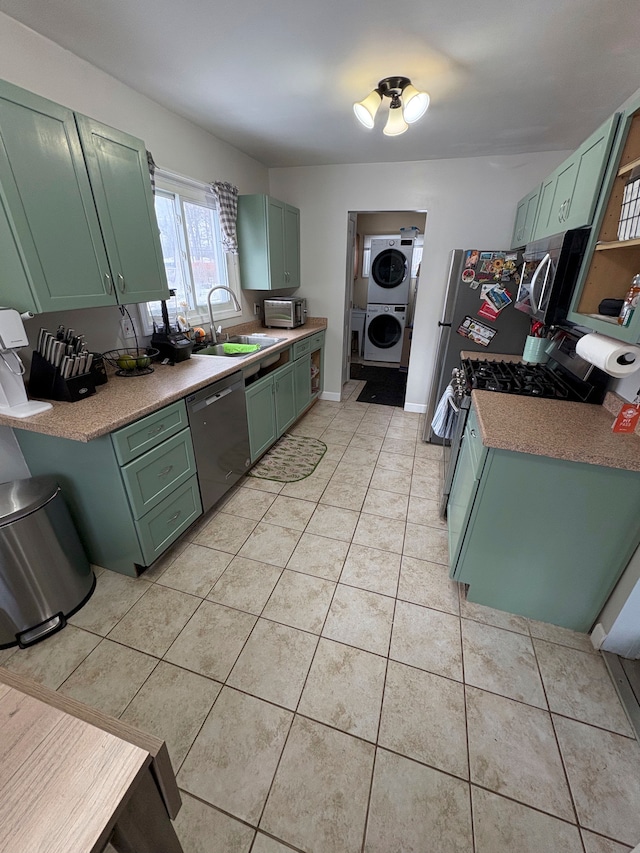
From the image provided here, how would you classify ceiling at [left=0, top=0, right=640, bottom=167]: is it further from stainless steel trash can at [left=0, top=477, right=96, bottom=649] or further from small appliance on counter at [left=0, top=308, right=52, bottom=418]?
stainless steel trash can at [left=0, top=477, right=96, bottom=649]

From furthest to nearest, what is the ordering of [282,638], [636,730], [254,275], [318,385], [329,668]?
[318,385]
[254,275]
[282,638]
[329,668]
[636,730]

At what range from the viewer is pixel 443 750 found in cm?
117

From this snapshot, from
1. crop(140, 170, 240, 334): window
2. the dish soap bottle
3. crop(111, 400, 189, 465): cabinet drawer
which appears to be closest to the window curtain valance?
crop(140, 170, 240, 334): window

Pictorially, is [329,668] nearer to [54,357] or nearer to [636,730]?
[636,730]

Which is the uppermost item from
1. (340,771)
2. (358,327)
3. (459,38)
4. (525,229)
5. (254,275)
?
(459,38)

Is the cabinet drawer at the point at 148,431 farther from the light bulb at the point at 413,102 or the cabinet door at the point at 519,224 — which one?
the cabinet door at the point at 519,224

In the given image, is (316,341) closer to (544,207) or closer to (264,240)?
(264,240)

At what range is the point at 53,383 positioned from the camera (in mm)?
1563

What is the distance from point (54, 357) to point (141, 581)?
3.81ft

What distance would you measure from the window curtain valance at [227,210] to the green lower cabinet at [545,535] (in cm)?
266

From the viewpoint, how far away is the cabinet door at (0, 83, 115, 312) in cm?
130

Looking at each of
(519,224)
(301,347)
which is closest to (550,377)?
(519,224)

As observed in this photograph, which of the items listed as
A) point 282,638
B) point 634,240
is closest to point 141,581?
point 282,638

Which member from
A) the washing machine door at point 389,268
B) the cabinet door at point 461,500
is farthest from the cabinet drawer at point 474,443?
the washing machine door at point 389,268
